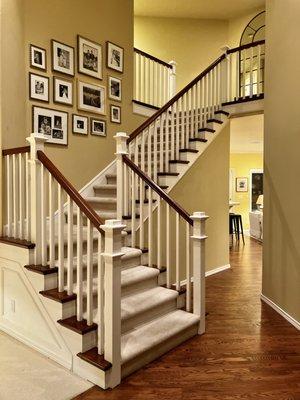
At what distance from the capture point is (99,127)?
480 cm

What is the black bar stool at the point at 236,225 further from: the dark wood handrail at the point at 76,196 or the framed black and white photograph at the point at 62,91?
the dark wood handrail at the point at 76,196

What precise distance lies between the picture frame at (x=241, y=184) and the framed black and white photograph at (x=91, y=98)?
6.92 metres

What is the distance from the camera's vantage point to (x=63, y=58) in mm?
4250

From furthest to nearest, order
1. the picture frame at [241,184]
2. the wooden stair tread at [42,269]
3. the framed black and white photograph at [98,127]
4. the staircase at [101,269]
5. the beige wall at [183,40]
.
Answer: the picture frame at [241,184] < the beige wall at [183,40] < the framed black and white photograph at [98,127] < the wooden stair tread at [42,269] < the staircase at [101,269]

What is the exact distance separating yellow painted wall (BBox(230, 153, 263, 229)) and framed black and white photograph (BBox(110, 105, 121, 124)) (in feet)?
21.2

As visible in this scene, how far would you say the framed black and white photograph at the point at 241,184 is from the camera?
10805mm

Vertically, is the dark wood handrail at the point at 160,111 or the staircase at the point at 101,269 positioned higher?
the dark wood handrail at the point at 160,111

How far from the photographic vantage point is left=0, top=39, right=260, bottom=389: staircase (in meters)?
2.39

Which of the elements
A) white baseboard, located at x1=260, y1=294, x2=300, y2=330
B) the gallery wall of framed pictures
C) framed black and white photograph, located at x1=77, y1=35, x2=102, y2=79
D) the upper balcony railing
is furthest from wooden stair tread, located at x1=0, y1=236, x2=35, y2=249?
the upper balcony railing

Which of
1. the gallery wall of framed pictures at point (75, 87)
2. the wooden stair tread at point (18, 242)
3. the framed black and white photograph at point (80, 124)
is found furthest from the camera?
the framed black and white photograph at point (80, 124)

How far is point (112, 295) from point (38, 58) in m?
3.04

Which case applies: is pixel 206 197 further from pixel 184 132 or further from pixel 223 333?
pixel 223 333

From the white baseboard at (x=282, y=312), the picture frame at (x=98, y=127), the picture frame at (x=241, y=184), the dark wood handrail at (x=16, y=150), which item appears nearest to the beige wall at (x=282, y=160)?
the white baseboard at (x=282, y=312)

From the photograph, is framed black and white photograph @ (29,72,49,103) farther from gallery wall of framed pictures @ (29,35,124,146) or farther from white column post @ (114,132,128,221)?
white column post @ (114,132,128,221)
